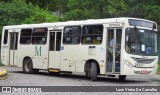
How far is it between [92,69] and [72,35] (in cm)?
265

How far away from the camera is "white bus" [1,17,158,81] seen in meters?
19.5

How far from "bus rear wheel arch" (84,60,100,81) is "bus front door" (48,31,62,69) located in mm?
2355

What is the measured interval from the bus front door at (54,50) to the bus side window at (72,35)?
0.60m

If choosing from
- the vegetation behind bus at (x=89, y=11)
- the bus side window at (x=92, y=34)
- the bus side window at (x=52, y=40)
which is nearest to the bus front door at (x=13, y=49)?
the bus side window at (x=52, y=40)

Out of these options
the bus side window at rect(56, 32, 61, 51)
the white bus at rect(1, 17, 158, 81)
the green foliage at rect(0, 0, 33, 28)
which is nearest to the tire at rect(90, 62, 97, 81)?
the white bus at rect(1, 17, 158, 81)

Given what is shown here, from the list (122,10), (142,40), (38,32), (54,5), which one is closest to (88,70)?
(142,40)

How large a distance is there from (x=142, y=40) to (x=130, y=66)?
1.48m

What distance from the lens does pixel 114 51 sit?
1973 centimetres

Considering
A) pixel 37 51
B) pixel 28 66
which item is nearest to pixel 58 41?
pixel 37 51

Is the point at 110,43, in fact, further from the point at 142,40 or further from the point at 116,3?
the point at 116,3

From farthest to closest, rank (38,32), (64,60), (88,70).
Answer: (38,32) < (64,60) < (88,70)

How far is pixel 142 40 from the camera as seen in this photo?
19922 mm

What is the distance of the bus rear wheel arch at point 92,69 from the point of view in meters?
20.4

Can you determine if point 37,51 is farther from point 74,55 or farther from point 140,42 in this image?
point 140,42
